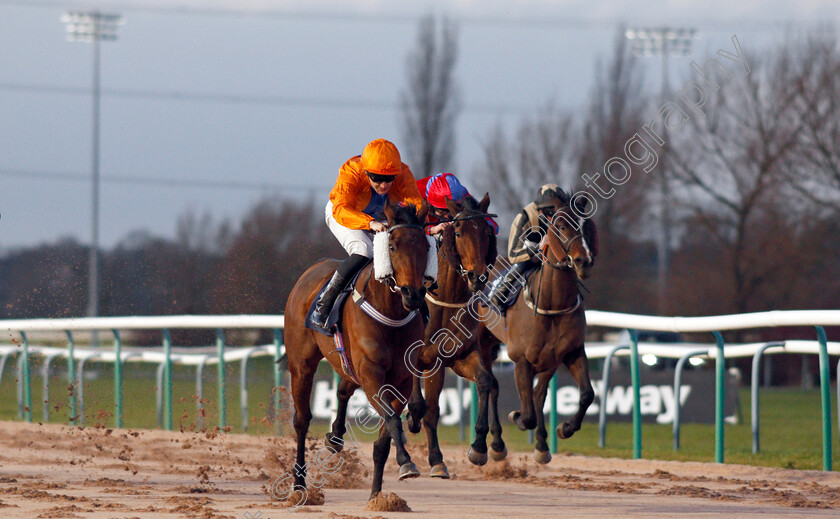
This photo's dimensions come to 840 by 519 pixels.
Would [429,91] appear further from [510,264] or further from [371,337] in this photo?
[371,337]

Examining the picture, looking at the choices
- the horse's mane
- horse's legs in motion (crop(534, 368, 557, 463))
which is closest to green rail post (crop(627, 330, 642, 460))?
horse's legs in motion (crop(534, 368, 557, 463))

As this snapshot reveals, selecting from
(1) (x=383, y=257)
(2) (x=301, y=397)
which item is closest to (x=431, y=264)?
(1) (x=383, y=257)

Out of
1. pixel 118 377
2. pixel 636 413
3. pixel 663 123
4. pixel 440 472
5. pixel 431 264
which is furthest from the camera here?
pixel 663 123

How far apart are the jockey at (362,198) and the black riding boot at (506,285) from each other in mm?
1581

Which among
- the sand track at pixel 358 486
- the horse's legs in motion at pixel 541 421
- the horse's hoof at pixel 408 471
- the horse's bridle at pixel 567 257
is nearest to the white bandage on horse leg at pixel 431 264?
the horse's hoof at pixel 408 471

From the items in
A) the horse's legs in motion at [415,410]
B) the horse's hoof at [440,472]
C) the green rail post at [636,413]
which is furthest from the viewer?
the green rail post at [636,413]

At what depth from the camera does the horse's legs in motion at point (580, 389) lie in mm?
7078

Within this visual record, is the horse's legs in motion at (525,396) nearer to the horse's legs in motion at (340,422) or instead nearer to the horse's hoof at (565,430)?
the horse's hoof at (565,430)

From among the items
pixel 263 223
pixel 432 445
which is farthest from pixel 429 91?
pixel 432 445

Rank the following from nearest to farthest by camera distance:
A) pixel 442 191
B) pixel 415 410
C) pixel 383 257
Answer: pixel 383 257, pixel 415 410, pixel 442 191

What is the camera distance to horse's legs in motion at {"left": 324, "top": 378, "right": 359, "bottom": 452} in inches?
272

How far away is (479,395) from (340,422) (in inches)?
→ 36.5

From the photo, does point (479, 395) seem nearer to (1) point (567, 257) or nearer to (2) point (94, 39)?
(1) point (567, 257)

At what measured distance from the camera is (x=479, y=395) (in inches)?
266
